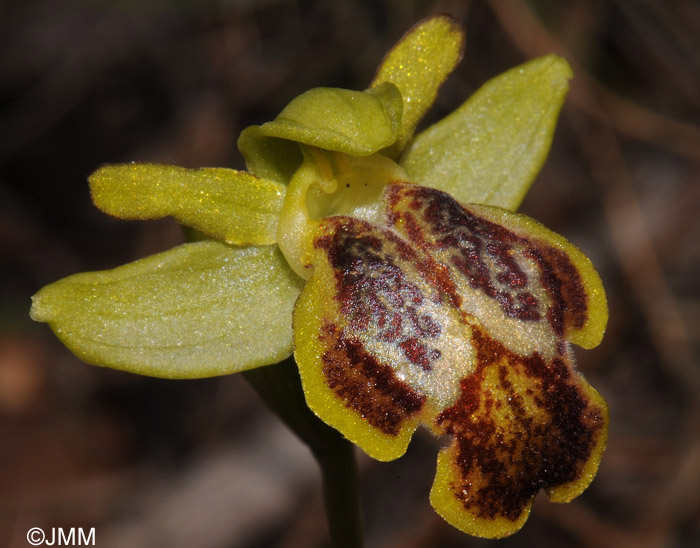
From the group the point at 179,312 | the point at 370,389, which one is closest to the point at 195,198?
the point at 179,312

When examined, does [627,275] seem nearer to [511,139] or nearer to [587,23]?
[587,23]

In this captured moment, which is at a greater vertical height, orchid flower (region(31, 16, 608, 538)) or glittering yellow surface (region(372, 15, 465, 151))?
glittering yellow surface (region(372, 15, 465, 151))

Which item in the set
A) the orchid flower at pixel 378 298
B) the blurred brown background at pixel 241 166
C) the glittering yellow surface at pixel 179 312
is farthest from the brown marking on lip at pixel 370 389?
the blurred brown background at pixel 241 166

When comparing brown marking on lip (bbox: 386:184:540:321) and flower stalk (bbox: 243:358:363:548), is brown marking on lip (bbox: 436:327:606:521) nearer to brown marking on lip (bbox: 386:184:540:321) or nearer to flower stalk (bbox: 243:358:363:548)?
brown marking on lip (bbox: 386:184:540:321)

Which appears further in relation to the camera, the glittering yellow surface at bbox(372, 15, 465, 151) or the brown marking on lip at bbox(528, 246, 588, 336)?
the glittering yellow surface at bbox(372, 15, 465, 151)

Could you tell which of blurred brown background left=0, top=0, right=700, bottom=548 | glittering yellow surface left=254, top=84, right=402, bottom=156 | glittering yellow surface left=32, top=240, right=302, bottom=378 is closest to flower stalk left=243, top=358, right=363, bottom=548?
glittering yellow surface left=32, top=240, right=302, bottom=378

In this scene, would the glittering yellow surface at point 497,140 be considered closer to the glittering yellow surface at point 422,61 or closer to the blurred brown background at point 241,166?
the glittering yellow surface at point 422,61

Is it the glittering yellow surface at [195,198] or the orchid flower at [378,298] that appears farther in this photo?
the glittering yellow surface at [195,198]
